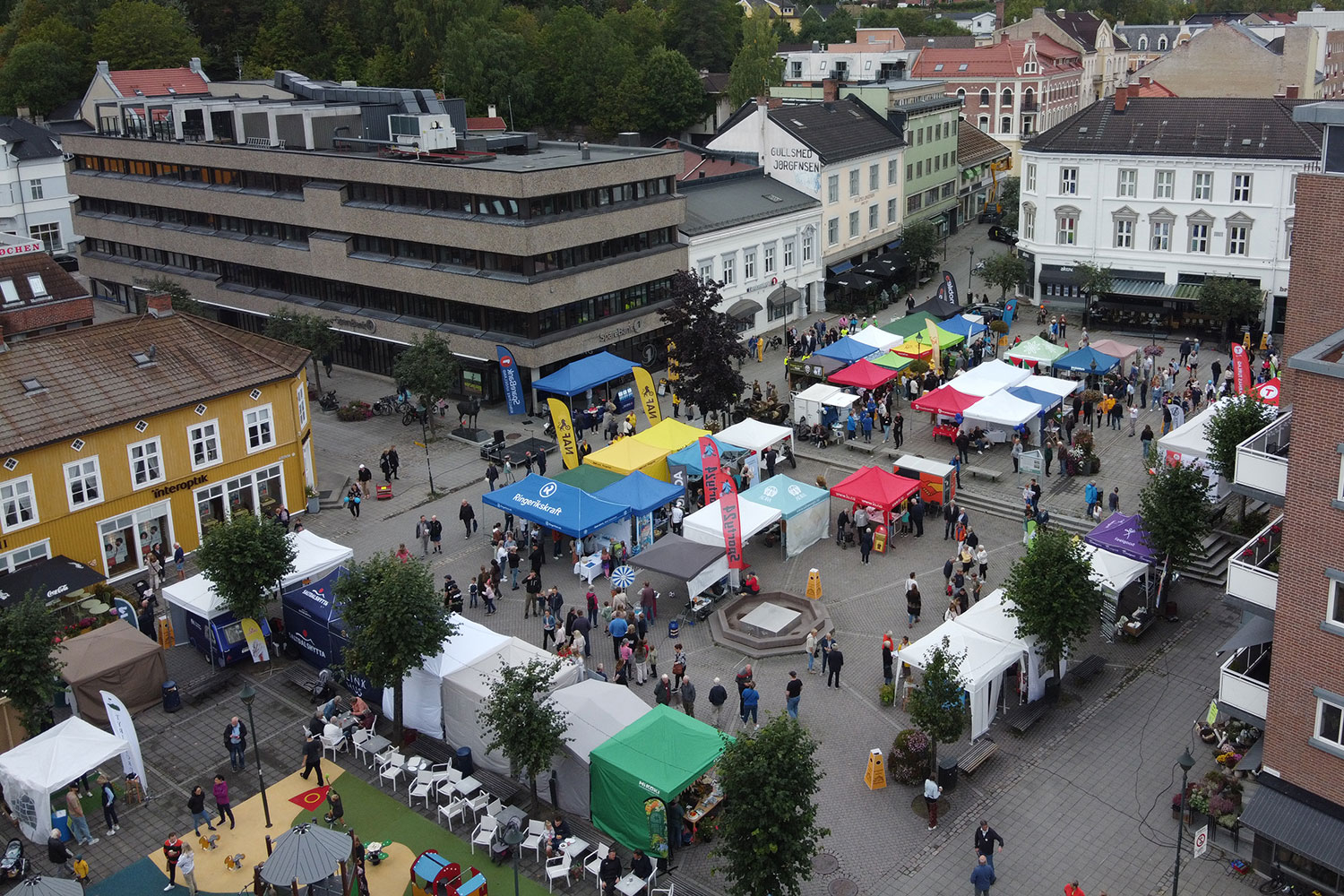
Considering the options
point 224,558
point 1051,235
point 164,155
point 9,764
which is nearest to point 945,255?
point 1051,235

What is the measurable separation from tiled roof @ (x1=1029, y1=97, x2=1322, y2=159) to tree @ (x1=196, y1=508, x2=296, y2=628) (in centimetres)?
4090

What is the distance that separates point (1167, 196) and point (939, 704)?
37.2m

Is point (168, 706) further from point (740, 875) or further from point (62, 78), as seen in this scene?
point (62, 78)

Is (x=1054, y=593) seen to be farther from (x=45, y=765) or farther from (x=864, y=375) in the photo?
(x=45, y=765)

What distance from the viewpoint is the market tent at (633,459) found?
34906 millimetres

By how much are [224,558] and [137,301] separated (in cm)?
4092

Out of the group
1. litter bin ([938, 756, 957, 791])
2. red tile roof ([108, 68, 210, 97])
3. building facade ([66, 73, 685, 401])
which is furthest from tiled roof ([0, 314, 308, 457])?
red tile roof ([108, 68, 210, 97])

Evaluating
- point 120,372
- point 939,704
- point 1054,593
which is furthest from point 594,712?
point 120,372

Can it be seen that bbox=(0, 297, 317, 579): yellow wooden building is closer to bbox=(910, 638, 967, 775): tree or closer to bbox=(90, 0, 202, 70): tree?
bbox=(910, 638, 967, 775): tree

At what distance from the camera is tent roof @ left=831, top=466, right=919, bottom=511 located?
1278 inches

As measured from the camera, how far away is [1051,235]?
54.5 m

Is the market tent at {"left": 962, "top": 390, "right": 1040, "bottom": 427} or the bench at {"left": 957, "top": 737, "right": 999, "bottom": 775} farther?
the market tent at {"left": 962, "top": 390, "right": 1040, "bottom": 427}

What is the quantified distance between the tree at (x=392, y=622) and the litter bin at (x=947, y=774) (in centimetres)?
1028

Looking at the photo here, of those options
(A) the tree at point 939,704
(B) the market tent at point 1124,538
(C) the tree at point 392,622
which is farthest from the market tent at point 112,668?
(B) the market tent at point 1124,538
